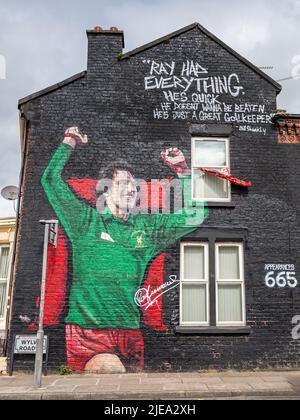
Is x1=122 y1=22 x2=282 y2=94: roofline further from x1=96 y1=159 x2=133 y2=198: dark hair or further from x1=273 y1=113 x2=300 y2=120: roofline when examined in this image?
x1=96 y1=159 x2=133 y2=198: dark hair

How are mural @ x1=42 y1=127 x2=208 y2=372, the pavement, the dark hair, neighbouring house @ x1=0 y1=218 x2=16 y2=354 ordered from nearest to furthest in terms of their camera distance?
the pavement, mural @ x1=42 y1=127 x2=208 y2=372, the dark hair, neighbouring house @ x1=0 y1=218 x2=16 y2=354

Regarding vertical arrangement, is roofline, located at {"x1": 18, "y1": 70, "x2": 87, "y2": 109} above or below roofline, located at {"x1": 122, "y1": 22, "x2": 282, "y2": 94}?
below

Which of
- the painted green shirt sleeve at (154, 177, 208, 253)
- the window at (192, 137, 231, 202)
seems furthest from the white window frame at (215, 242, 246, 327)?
the window at (192, 137, 231, 202)

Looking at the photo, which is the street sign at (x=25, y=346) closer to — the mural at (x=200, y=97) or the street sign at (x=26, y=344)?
the street sign at (x=26, y=344)

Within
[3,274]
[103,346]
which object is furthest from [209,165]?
[3,274]

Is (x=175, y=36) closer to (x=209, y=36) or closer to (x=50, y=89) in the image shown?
(x=209, y=36)

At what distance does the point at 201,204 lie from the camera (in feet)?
40.0

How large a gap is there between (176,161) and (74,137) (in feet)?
9.26

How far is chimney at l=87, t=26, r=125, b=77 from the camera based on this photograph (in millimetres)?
13094

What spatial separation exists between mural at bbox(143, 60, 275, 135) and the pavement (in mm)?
6509

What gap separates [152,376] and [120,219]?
390 centimetres

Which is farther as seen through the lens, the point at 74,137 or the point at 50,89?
the point at 50,89

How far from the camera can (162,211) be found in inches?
476
